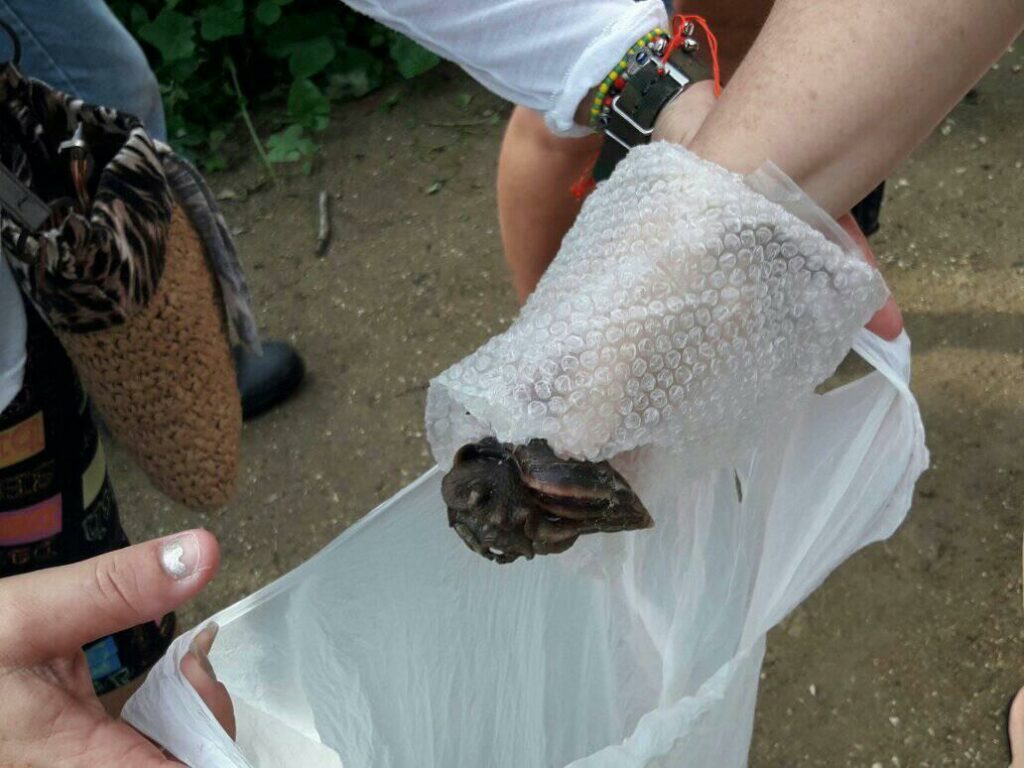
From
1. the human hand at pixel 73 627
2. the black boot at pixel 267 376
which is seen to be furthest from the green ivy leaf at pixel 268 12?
the human hand at pixel 73 627

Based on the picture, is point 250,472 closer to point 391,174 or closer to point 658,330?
point 391,174

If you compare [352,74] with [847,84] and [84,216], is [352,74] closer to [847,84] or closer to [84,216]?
[84,216]

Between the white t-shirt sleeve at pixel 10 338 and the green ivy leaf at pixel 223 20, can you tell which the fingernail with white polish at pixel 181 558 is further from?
the green ivy leaf at pixel 223 20

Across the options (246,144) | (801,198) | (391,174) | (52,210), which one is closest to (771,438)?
(801,198)

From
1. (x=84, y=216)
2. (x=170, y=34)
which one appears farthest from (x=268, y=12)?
(x=84, y=216)

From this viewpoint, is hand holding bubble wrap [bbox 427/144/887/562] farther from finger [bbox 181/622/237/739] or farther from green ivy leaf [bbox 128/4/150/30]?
green ivy leaf [bbox 128/4/150/30]

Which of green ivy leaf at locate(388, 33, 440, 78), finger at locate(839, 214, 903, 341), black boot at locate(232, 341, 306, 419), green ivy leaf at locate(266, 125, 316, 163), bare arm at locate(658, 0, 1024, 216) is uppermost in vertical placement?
bare arm at locate(658, 0, 1024, 216)

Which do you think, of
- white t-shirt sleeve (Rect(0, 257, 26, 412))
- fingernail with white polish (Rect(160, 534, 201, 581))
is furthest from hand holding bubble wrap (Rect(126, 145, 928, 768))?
white t-shirt sleeve (Rect(0, 257, 26, 412))
